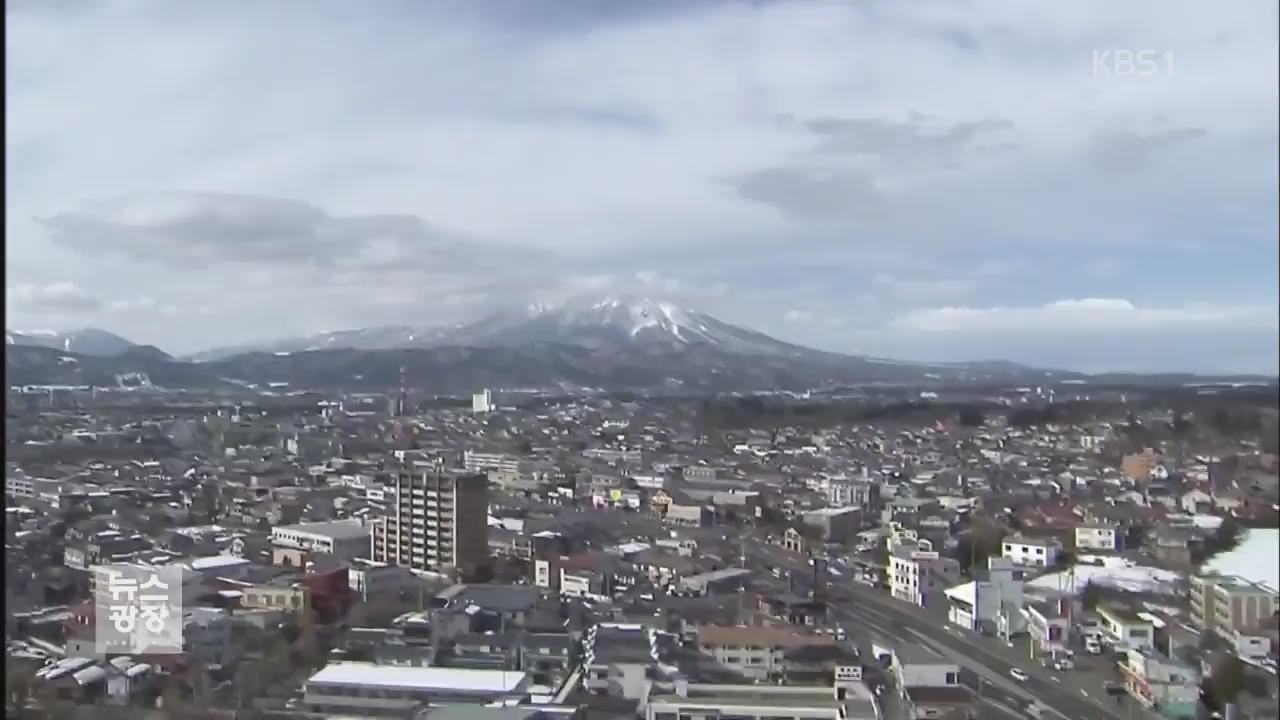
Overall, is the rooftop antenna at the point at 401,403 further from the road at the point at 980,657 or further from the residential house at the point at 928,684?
the residential house at the point at 928,684

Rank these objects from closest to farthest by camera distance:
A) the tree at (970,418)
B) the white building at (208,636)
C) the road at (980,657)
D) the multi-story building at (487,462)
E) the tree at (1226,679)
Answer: the tree at (1226,679) < the road at (980,657) < the white building at (208,636) < the tree at (970,418) < the multi-story building at (487,462)

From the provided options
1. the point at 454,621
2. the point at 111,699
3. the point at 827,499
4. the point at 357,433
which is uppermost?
the point at 357,433

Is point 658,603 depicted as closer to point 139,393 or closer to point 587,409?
point 587,409

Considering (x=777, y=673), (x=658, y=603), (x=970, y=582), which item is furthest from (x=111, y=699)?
(x=970, y=582)

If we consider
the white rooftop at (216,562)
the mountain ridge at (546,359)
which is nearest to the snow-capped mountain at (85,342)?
the mountain ridge at (546,359)

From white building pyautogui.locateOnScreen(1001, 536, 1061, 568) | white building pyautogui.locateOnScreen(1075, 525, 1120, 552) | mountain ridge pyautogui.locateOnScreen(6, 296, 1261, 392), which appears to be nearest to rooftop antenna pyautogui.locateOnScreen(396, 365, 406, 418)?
mountain ridge pyautogui.locateOnScreen(6, 296, 1261, 392)

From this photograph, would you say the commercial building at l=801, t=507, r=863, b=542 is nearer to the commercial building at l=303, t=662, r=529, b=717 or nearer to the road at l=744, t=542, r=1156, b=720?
the road at l=744, t=542, r=1156, b=720

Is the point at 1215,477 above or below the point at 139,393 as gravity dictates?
below

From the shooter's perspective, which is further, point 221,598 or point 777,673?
point 221,598
